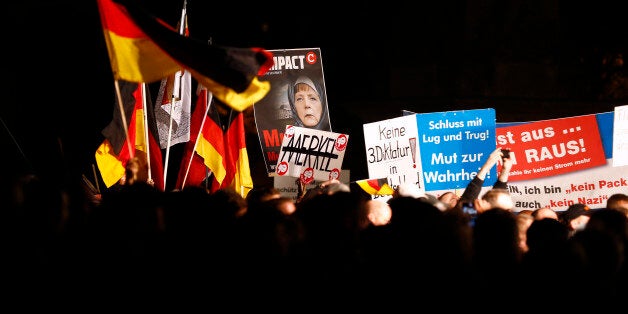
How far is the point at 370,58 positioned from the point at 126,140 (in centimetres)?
774

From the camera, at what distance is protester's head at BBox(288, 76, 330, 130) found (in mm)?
8641

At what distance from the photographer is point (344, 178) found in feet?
30.1

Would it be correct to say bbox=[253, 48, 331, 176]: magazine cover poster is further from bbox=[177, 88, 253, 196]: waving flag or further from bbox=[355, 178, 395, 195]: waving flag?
bbox=[355, 178, 395, 195]: waving flag

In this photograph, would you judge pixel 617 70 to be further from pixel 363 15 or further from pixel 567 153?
Result: pixel 567 153

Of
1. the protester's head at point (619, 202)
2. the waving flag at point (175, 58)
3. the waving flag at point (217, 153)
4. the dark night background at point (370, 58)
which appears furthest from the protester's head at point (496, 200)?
the dark night background at point (370, 58)

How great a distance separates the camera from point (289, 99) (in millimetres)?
8734

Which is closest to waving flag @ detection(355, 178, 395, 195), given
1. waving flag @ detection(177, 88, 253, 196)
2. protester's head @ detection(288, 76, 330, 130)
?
protester's head @ detection(288, 76, 330, 130)

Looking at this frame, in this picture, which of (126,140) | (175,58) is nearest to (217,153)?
(126,140)

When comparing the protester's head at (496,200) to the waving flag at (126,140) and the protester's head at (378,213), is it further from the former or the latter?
the waving flag at (126,140)

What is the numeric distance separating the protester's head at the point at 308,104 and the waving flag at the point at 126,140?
1541 mm

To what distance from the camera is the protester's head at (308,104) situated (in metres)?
8.64

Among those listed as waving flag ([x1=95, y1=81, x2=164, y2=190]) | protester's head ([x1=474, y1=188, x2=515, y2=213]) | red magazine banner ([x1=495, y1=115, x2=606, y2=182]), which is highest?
waving flag ([x1=95, y1=81, x2=164, y2=190])

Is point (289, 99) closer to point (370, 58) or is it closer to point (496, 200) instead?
point (496, 200)

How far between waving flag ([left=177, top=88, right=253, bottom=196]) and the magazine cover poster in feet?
1.49
